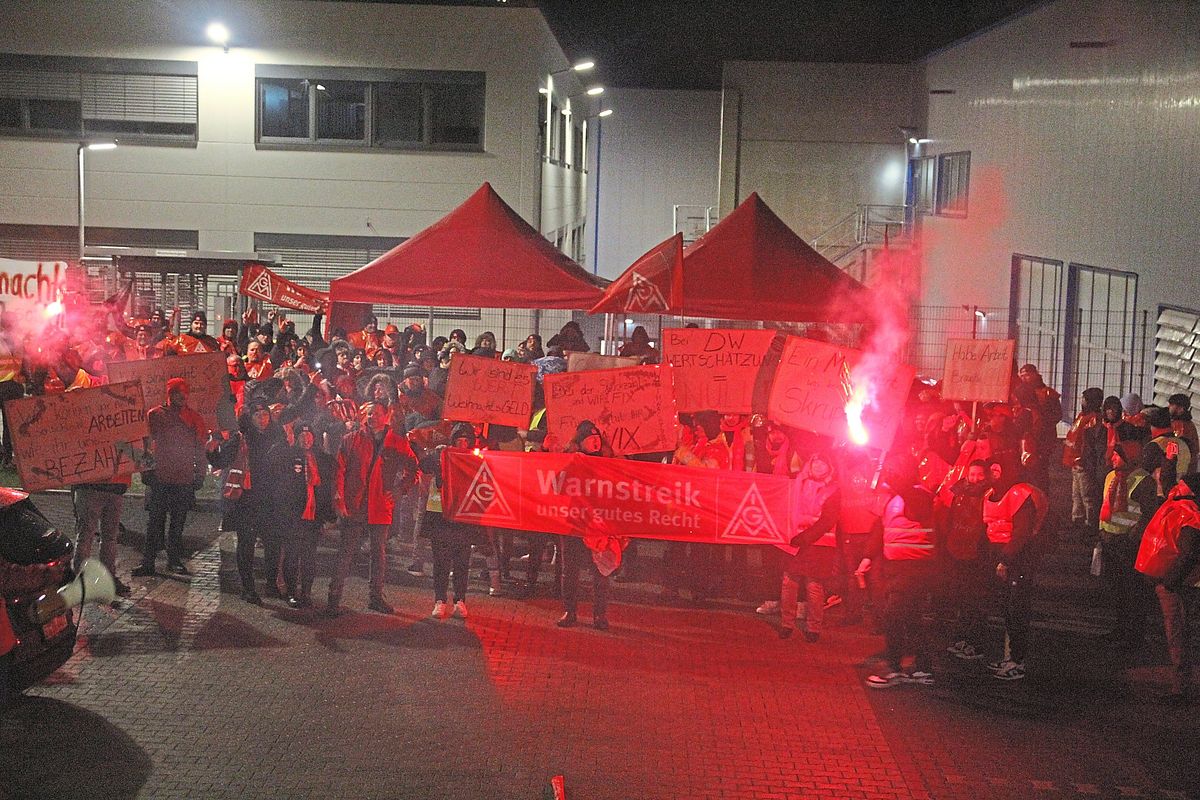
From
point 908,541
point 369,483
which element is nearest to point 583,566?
point 369,483

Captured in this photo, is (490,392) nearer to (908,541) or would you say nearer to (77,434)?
(77,434)

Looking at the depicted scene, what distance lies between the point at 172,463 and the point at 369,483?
77.9 inches

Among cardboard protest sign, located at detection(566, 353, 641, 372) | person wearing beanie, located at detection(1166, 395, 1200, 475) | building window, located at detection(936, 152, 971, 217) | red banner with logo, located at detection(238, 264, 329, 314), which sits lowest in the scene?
person wearing beanie, located at detection(1166, 395, 1200, 475)

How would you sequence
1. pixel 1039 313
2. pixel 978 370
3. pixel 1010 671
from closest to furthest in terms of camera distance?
pixel 1010 671 → pixel 978 370 → pixel 1039 313

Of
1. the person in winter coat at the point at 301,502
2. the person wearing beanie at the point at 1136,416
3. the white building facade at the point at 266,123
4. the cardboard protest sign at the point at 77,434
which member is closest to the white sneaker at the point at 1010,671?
the person wearing beanie at the point at 1136,416

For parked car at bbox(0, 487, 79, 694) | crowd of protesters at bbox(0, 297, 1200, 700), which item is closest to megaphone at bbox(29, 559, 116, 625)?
parked car at bbox(0, 487, 79, 694)

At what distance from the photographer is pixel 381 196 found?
98.6 feet

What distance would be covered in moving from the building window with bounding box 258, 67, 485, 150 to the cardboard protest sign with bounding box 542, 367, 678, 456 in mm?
19731

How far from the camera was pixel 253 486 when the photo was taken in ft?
35.6

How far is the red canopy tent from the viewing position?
1444cm

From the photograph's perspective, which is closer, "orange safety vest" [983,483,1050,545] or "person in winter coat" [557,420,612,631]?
"orange safety vest" [983,483,1050,545]

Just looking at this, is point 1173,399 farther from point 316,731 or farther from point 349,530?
point 316,731

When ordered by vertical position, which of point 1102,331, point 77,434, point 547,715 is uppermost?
point 1102,331

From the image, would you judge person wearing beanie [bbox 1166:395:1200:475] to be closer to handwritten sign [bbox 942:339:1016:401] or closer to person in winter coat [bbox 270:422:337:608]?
handwritten sign [bbox 942:339:1016:401]
